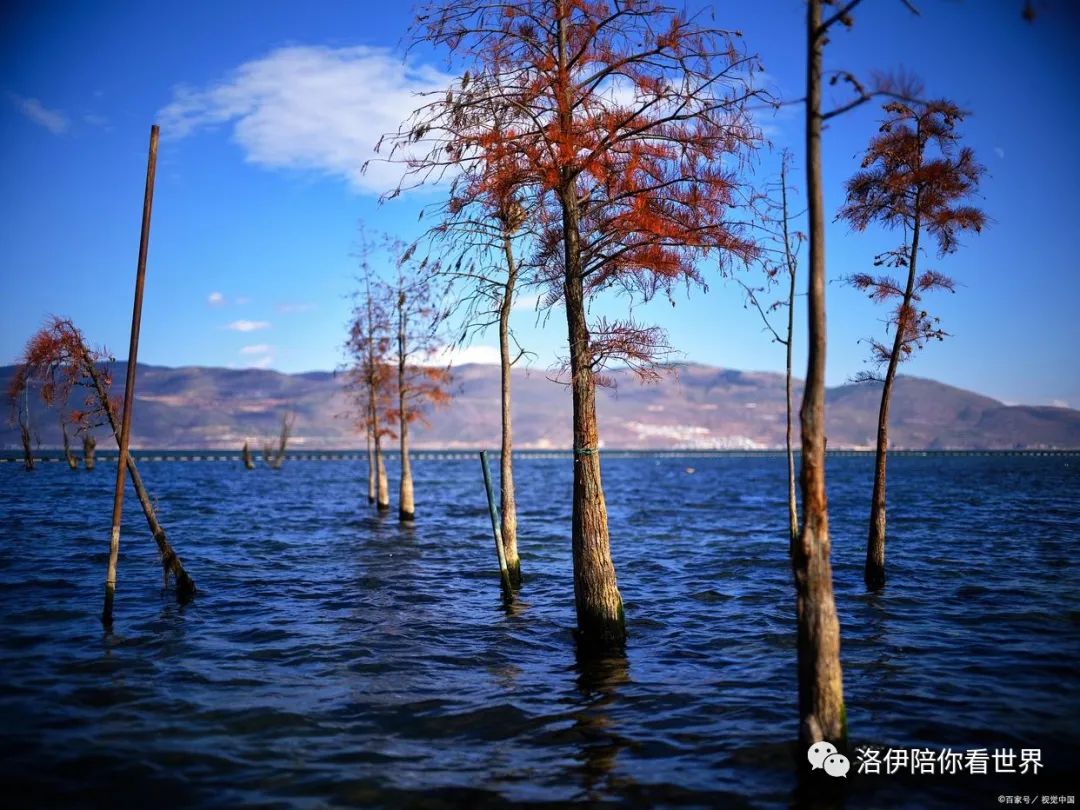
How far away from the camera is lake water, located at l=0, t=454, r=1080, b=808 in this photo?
28.4 ft

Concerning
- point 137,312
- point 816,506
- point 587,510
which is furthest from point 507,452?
point 816,506

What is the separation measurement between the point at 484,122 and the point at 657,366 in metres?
5.42

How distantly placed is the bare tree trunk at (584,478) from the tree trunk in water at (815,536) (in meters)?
5.20

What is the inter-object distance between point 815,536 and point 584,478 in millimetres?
5498

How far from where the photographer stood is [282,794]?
27.4 feet

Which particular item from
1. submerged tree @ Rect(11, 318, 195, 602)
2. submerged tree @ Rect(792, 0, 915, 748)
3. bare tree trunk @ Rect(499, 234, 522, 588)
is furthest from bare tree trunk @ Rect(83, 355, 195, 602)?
submerged tree @ Rect(792, 0, 915, 748)

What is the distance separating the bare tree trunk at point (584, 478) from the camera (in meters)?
13.1

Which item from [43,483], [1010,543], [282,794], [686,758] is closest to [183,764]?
[282,794]

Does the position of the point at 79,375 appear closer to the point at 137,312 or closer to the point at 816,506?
the point at 137,312

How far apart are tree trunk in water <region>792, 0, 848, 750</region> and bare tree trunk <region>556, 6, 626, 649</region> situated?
520cm

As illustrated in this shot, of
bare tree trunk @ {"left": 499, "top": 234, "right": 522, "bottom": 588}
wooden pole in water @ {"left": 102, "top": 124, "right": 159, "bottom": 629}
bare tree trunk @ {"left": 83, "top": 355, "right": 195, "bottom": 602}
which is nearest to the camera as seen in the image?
wooden pole in water @ {"left": 102, "top": 124, "right": 159, "bottom": 629}

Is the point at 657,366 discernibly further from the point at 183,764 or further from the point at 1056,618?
the point at 1056,618

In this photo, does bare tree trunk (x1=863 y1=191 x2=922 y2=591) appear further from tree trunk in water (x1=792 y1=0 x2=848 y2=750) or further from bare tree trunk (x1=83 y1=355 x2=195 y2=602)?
bare tree trunk (x1=83 y1=355 x2=195 y2=602)

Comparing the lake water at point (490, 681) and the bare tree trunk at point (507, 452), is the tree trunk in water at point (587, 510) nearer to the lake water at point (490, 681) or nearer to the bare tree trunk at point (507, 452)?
the lake water at point (490, 681)
